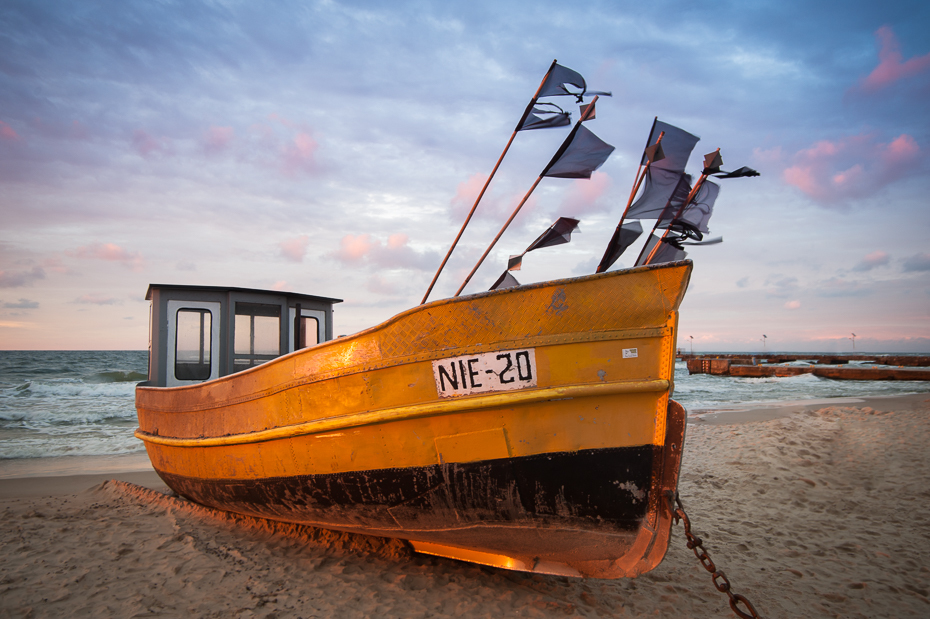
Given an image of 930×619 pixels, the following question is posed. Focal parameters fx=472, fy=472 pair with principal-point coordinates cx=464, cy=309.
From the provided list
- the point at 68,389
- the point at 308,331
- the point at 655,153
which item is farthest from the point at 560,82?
the point at 68,389

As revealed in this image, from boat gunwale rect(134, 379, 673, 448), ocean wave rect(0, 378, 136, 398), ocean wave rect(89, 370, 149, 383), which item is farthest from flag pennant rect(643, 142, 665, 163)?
ocean wave rect(89, 370, 149, 383)

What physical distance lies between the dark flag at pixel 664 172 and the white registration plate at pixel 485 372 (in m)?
1.33

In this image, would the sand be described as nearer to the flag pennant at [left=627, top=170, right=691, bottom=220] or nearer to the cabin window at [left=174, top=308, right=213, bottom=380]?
the cabin window at [left=174, top=308, right=213, bottom=380]

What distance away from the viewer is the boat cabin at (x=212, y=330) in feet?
17.4

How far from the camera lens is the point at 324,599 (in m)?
3.06

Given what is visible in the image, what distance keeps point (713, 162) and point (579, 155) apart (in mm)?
842

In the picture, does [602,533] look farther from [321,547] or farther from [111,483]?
[111,483]

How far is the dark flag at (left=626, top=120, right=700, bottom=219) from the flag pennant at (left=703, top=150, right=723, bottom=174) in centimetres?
15

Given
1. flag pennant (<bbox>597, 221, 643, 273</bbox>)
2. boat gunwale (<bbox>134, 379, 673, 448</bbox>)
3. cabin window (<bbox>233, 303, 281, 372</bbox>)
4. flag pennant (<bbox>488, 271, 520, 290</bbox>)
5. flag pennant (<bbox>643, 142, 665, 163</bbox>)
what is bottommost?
boat gunwale (<bbox>134, 379, 673, 448</bbox>)

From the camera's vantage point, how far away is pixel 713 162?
3027mm

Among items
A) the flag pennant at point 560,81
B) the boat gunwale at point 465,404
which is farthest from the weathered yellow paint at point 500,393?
the flag pennant at point 560,81

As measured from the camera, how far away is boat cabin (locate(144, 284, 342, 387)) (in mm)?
5293

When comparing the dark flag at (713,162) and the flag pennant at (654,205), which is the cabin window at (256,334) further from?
the dark flag at (713,162)

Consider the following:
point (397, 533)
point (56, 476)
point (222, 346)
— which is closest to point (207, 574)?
point (397, 533)
